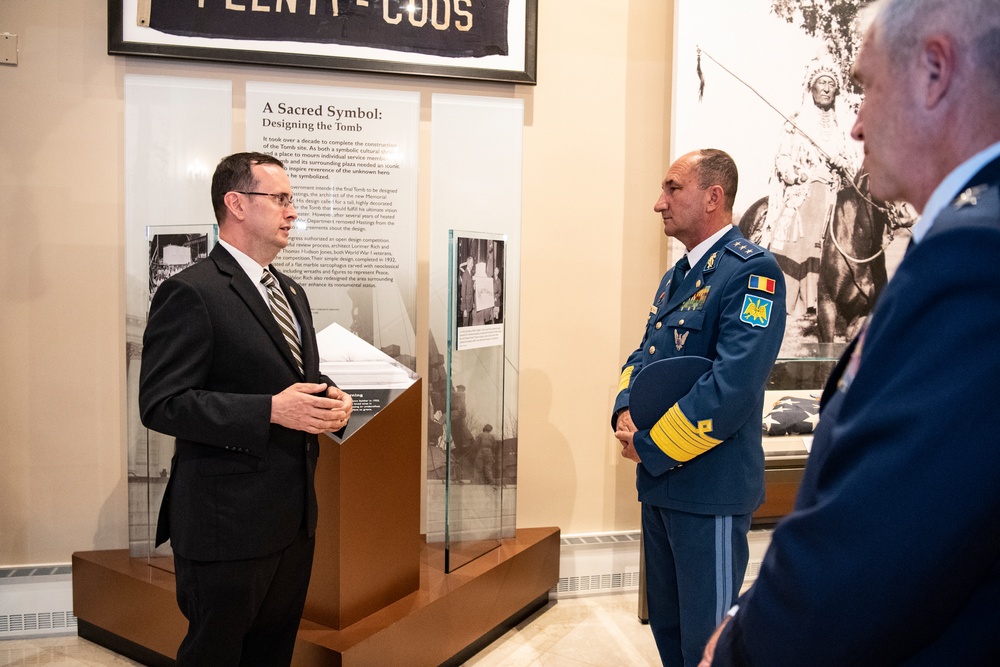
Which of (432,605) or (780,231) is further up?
(780,231)

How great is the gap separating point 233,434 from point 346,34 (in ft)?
7.70

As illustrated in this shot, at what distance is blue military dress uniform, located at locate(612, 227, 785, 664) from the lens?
2.18 meters

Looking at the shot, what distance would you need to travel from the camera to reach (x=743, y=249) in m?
2.34

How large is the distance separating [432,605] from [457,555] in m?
0.40

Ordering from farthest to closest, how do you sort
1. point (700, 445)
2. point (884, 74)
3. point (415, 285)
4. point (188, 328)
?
point (415, 285) → point (700, 445) → point (188, 328) → point (884, 74)

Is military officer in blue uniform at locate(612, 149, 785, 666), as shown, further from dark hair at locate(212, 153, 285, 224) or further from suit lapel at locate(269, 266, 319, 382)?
dark hair at locate(212, 153, 285, 224)

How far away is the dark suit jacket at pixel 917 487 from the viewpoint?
63 centimetres

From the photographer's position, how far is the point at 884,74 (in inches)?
32.1

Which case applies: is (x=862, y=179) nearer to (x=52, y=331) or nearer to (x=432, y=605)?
(x=432, y=605)

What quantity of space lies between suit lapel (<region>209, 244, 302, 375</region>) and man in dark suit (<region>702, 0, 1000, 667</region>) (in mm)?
1564

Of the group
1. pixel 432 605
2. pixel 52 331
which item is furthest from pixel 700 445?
pixel 52 331

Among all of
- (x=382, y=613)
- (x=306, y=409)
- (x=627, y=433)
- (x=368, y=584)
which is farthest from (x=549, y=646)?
(x=306, y=409)

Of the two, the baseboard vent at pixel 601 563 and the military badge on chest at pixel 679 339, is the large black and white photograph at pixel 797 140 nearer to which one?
the baseboard vent at pixel 601 563

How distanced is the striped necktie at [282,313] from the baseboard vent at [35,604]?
2.09 metres
